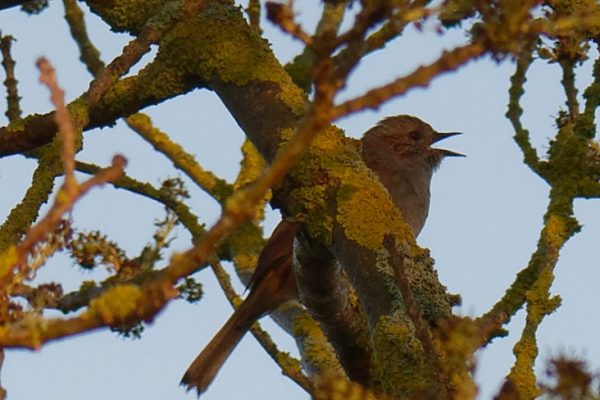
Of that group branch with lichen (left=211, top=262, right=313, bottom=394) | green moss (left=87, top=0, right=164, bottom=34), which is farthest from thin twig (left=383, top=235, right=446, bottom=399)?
branch with lichen (left=211, top=262, right=313, bottom=394)

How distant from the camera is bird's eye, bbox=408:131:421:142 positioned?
7816mm

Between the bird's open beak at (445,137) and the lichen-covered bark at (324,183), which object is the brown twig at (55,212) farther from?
the bird's open beak at (445,137)

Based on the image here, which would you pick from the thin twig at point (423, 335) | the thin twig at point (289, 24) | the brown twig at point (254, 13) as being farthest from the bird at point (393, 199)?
the thin twig at point (289, 24)

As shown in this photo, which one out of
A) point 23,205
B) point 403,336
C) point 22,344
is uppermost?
point 23,205

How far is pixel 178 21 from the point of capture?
11.7 feet

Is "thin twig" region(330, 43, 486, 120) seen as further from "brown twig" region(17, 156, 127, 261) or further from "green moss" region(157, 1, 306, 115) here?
"green moss" region(157, 1, 306, 115)

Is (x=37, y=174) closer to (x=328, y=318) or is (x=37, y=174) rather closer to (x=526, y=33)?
(x=328, y=318)

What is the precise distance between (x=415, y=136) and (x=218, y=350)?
2333 mm

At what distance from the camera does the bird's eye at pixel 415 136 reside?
25.6 feet

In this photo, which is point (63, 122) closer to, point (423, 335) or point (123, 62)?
point (423, 335)

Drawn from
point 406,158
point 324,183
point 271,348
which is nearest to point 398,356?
point 324,183

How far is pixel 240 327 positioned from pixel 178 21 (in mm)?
2853

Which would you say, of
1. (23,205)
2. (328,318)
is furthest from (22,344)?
(328,318)

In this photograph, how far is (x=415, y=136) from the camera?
7867mm
